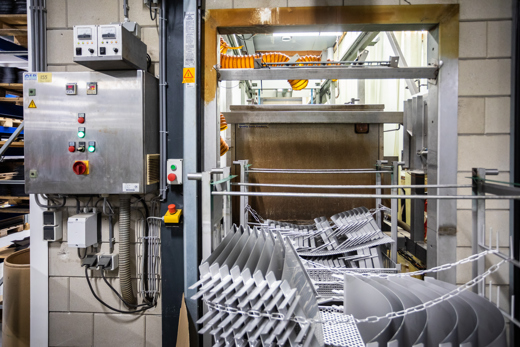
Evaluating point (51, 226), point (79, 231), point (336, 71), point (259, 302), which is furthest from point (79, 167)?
point (336, 71)

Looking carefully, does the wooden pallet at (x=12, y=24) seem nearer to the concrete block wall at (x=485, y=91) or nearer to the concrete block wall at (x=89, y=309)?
the concrete block wall at (x=89, y=309)

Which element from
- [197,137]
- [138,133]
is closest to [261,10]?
[197,137]

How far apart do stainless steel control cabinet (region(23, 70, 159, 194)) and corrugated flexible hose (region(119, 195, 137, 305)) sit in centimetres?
16

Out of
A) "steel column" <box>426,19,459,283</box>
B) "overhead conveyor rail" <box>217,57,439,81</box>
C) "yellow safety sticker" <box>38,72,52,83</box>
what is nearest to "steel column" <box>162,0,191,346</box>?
"overhead conveyor rail" <box>217,57,439,81</box>

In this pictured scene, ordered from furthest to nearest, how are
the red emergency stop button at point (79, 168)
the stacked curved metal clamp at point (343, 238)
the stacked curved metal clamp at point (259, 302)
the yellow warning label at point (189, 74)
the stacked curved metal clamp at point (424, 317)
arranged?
the stacked curved metal clamp at point (343, 238) < the yellow warning label at point (189, 74) < the red emergency stop button at point (79, 168) < the stacked curved metal clamp at point (424, 317) < the stacked curved metal clamp at point (259, 302)

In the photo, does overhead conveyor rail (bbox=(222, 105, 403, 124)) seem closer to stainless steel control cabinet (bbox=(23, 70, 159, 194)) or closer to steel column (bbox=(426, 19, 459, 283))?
steel column (bbox=(426, 19, 459, 283))

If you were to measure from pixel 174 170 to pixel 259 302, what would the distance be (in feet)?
3.72

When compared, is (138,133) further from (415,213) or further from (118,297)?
(415,213)

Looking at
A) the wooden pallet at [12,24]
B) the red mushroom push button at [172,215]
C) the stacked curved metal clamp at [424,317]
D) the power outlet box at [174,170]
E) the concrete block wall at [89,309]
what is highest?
the wooden pallet at [12,24]

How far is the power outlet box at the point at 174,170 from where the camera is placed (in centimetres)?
194

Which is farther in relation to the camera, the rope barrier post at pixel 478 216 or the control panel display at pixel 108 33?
the control panel display at pixel 108 33

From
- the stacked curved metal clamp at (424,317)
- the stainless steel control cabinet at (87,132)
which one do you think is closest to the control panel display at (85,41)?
the stainless steel control cabinet at (87,132)

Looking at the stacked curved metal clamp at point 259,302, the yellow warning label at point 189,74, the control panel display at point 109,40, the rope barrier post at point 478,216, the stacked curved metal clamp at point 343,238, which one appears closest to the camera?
the stacked curved metal clamp at point 259,302

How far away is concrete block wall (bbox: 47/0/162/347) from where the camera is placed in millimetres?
2023
